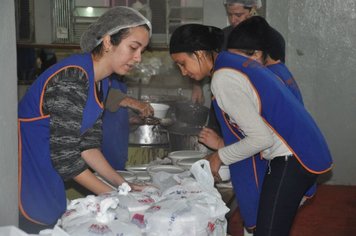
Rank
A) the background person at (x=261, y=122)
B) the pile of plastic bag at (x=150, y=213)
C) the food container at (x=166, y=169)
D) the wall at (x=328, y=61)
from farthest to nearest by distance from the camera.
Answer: the wall at (x=328, y=61) → the food container at (x=166, y=169) → the background person at (x=261, y=122) → the pile of plastic bag at (x=150, y=213)

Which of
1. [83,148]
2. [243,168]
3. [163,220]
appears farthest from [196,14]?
[163,220]

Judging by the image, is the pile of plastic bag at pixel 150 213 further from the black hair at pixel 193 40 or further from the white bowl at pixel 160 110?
the white bowl at pixel 160 110

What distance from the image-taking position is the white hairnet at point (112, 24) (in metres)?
2.18

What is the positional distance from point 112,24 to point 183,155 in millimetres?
1270

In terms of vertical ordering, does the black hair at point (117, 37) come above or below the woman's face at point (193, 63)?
above

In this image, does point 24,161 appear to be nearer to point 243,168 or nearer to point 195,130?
point 243,168

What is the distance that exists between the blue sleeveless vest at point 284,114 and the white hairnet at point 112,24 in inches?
17.4

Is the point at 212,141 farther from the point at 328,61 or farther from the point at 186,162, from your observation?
the point at 328,61

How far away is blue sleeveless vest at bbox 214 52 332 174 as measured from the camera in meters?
2.31

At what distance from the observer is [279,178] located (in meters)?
2.40

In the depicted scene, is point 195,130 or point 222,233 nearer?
point 222,233

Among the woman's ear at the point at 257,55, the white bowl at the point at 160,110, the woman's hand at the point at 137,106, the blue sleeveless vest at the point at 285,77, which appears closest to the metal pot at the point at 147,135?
the woman's hand at the point at 137,106

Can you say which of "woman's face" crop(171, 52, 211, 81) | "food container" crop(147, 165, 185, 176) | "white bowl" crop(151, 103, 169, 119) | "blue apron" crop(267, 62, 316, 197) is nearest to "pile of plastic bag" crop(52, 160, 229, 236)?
"woman's face" crop(171, 52, 211, 81)

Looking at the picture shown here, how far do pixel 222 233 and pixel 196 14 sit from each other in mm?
4158
